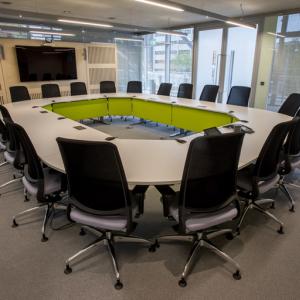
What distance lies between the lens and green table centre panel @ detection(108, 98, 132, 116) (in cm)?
661

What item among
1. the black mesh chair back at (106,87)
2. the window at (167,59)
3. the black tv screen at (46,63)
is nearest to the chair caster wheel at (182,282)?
the black mesh chair back at (106,87)

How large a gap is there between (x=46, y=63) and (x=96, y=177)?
7.00m

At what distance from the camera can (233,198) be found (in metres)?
1.90

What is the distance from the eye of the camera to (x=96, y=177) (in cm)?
176

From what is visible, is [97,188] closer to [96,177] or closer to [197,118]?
[96,177]

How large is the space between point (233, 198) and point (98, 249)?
1.26 m

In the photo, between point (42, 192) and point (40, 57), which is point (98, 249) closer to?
point (42, 192)

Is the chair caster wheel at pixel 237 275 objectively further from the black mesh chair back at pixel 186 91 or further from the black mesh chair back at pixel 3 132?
the black mesh chair back at pixel 186 91

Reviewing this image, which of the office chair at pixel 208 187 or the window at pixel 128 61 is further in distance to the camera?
the window at pixel 128 61

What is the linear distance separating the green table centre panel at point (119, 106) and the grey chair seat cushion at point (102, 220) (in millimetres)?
4983

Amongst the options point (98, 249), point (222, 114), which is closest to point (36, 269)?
point (98, 249)

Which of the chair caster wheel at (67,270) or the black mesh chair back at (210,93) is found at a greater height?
the black mesh chair back at (210,93)

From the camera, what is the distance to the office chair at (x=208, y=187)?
5.48ft

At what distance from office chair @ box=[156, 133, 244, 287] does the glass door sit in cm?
670
